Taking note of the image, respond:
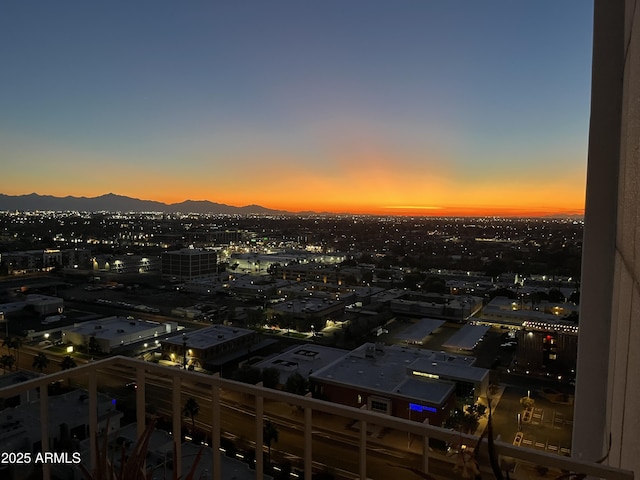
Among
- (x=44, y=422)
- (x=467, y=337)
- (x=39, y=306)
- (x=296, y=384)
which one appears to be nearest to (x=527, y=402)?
(x=467, y=337)

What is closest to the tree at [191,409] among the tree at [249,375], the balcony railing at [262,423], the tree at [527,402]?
the tree at [249,375]

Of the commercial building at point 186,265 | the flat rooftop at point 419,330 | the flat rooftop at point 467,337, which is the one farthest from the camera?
the commercial building at point 186,265

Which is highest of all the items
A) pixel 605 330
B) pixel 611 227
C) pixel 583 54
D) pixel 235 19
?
pixel 235 19

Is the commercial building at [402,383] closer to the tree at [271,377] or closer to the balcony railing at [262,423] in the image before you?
the tree at [271,377]

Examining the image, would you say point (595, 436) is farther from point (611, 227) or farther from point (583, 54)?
point (583, 54)

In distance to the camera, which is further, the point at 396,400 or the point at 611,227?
the point at 396,400

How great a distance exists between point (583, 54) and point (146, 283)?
19.3 meters

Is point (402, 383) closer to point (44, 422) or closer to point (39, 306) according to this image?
point (44, 422)

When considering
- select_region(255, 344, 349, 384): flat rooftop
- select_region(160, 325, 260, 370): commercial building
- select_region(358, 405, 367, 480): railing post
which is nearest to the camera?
select_region(358, 405, 367, 480): railing post

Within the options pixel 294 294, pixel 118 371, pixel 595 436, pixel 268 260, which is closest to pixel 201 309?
pixel 294 294

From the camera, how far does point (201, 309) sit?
13.6 metres

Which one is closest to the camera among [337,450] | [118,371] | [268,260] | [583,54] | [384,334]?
[583,54]

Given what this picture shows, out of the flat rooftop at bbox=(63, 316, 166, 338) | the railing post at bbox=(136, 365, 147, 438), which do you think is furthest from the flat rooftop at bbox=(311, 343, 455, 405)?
the railing post at bbox=(136, 365, 147, 438)

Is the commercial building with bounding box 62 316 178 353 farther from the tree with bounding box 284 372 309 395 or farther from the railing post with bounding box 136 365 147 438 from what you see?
the railing post with bounding box 136 365 147 438
